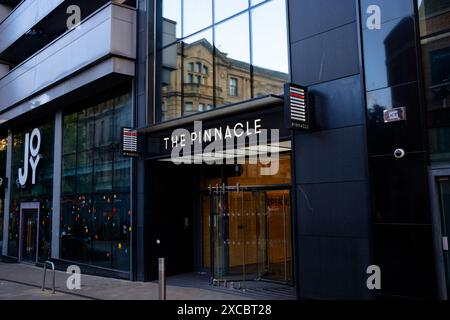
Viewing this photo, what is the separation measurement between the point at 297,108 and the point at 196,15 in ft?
16.7

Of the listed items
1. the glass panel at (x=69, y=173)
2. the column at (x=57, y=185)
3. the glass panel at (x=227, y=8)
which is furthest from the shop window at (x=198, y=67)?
the column at (x=57, y=185)

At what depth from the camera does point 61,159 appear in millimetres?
17922

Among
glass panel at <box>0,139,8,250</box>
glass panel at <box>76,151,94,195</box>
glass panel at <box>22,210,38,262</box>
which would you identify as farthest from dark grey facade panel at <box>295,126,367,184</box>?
glass panel at <box>0,139,8,250</box>

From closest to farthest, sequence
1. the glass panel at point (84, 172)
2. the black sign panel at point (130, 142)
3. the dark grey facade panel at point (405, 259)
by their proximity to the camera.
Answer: the dark grey facade panel at point (405, 259) → the black sign panel at point (130, 142) → the glass panel at point (84, 172)

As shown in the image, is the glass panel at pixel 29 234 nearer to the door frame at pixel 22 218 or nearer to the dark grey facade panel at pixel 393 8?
the door frame at pixel 22 218

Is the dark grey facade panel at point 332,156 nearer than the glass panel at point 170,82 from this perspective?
Answer: Yes

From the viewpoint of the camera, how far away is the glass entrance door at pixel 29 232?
1931 centimetres

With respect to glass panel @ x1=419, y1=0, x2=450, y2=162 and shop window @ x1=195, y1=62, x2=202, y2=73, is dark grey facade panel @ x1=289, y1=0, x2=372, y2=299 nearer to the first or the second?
glass panel @ x1=419, y1=0, x2=450, y2=162

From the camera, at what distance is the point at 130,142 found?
13.4 m

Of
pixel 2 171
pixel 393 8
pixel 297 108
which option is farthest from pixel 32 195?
pixel 393 8

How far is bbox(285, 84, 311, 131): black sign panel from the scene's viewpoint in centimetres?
873

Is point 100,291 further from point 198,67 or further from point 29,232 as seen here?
point 29,232

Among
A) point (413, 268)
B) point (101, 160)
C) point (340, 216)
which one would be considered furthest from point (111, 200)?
point (413, 268)
